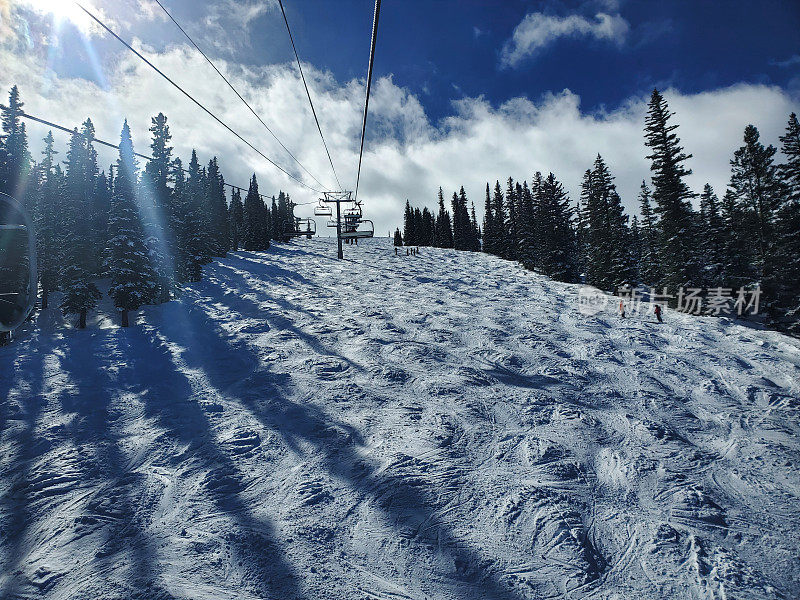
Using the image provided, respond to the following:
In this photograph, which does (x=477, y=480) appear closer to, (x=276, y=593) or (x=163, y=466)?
(x=276, y=593)

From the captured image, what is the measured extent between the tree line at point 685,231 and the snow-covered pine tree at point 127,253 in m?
38.6

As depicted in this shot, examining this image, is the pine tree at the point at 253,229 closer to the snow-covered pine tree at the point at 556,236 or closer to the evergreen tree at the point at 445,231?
the evergreen tree at the point at 445,231

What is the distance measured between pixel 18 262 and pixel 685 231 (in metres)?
35.3

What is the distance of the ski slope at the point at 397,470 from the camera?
203 inches

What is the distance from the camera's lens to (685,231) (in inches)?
1031

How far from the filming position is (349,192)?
115ft

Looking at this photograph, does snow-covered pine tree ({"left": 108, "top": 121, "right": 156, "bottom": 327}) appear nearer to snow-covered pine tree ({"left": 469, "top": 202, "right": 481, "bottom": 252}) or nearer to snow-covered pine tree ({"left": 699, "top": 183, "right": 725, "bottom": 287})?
snow-covered pine tree ({"left": 699, "top": 183, "right": 725, "bottom": 287})

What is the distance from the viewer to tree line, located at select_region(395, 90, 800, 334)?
82.0 feet

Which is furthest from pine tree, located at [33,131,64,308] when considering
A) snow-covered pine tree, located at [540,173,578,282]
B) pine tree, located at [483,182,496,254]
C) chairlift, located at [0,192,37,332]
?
pine tree, located at [483,182,496,254]

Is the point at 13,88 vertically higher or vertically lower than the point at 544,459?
higher

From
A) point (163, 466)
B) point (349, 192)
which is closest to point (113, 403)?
point (163, 466)

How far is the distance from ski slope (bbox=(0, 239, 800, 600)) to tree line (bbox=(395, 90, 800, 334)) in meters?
14.3

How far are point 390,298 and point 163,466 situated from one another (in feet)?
58.1

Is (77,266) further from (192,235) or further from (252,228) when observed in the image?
(252,228)
